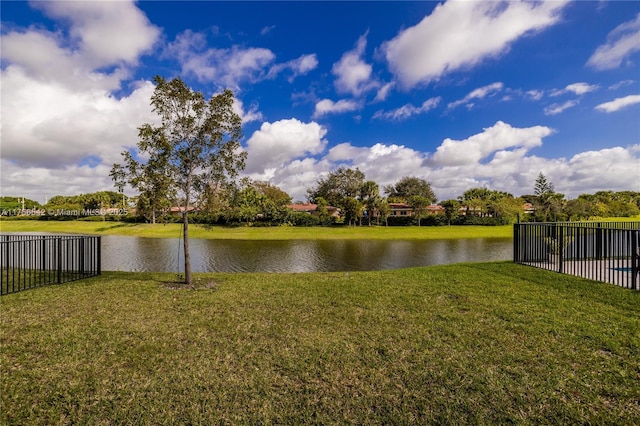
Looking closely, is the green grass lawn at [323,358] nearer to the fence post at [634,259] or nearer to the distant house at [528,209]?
the fence post at [634,259]

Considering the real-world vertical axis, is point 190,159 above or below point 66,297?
above

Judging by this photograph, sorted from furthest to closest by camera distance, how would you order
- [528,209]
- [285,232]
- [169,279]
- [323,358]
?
[528,209] → [285,232] → [169,279] → [323,358]

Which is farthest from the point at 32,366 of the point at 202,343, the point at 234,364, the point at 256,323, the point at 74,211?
the point at 74,211

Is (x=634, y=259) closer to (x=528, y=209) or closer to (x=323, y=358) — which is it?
(x=323, y=358)

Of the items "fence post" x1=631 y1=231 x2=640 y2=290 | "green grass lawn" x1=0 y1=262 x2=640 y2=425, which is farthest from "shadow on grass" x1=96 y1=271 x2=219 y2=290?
"fence post" x1=631 y1=231 x2=640 y2=290

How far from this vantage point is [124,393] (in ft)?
11.5

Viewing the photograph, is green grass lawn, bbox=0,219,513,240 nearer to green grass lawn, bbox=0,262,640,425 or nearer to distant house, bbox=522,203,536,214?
distant house, bbox=522,203,536,214

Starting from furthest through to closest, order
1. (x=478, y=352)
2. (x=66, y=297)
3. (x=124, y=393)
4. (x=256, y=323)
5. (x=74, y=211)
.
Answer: (x=74, y=211) → (x=66, y=297) → (x=256, y=323) → (x=478, y=352) → (x=124, y=393)

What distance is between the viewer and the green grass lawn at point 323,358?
127 inches

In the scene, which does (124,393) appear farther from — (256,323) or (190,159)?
(190,159)

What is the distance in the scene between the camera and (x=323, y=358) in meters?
4.29

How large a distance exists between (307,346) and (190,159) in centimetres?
668

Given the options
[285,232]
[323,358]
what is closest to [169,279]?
[323,358]

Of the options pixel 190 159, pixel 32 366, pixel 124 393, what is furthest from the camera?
pixel 190 159
